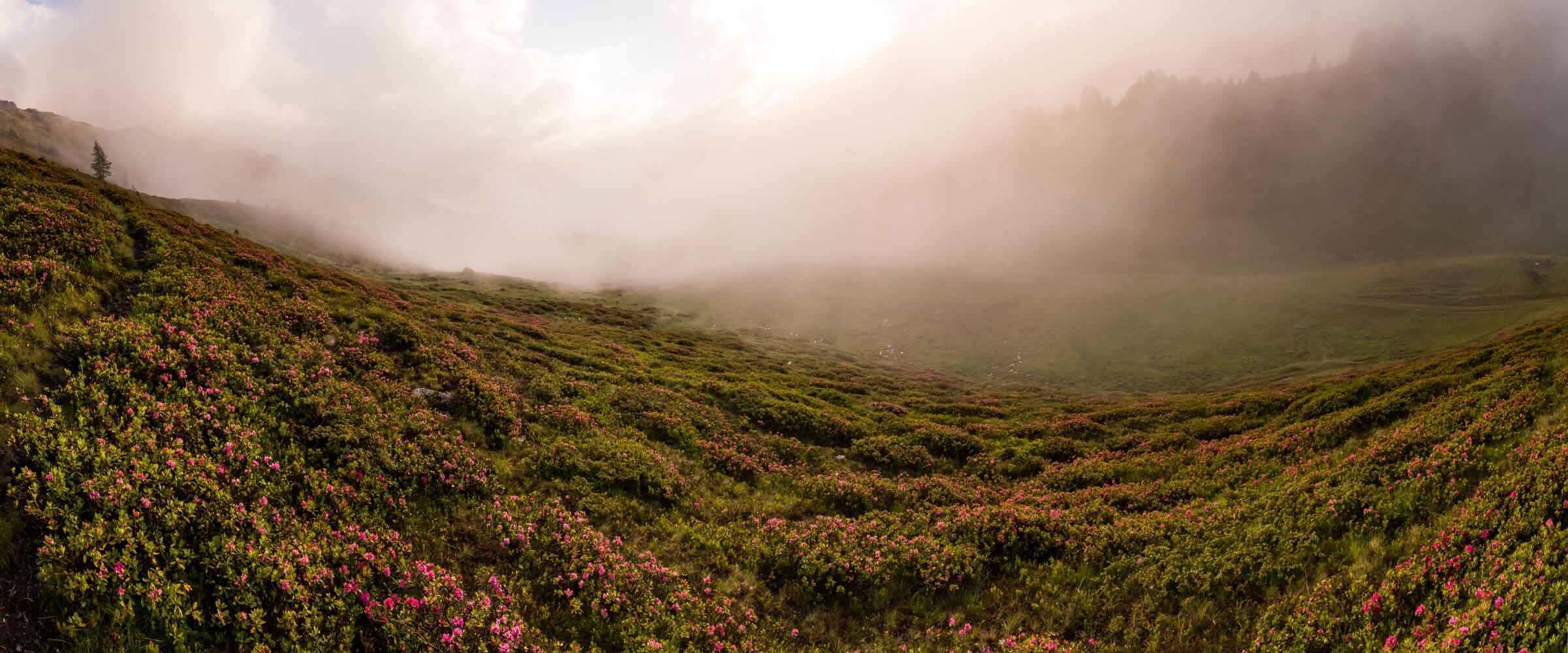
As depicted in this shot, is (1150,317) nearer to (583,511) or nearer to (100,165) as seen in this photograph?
(583,511)

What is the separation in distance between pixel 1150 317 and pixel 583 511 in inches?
4169

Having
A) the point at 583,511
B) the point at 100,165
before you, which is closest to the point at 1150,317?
the point at 583,511

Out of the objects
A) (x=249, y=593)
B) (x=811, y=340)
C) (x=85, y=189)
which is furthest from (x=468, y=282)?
(x=249, y=593)

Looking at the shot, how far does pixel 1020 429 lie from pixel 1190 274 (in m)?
147

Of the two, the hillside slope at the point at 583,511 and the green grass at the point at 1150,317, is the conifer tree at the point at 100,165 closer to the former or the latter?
the green grass at the point at 1150,317

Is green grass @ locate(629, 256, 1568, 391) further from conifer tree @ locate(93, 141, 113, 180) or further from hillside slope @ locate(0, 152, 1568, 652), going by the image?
conifer tree @ locate(93, 141, 113, 180)

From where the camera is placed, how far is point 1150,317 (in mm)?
94438

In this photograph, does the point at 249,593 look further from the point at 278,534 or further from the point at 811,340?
the point at 811,340

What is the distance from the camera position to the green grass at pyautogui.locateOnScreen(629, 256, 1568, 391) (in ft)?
235

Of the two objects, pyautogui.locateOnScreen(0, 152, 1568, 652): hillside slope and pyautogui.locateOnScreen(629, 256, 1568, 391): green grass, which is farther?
pyautogui.locateOnScreen(629, 256, 1568, 391): green grass

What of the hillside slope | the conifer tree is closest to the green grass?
the hillside slope

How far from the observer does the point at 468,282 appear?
11350 centimetres

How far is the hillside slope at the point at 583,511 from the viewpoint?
290 inches

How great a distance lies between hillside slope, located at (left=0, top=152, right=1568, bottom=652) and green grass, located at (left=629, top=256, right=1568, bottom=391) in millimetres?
57192
